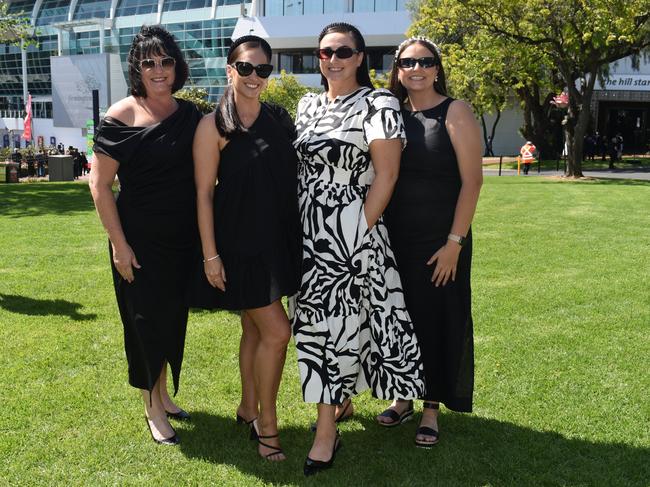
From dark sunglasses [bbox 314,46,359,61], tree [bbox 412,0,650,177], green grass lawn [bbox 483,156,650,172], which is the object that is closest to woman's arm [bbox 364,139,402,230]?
dark sunglasses [bbox 314,46,359,61]

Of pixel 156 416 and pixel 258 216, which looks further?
pixel 156 416

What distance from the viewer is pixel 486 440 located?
3.82 m

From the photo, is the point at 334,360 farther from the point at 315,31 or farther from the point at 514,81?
the point at 315,31

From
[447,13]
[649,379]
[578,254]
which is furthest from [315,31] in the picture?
[649,379]

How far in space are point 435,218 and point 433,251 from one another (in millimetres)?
179

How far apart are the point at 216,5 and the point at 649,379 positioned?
57.7m

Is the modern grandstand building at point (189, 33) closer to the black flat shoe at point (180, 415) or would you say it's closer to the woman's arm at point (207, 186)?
the black flat shoe at point (180, 415)

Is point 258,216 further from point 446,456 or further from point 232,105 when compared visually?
point 446,456

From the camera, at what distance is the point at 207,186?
10.9ft

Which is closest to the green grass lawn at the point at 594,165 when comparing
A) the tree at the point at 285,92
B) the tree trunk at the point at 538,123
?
the tree trunk at the point at 538,123

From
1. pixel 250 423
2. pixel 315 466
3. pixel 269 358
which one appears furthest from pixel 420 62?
pixel 250 423

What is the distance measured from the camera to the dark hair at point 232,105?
3266mm

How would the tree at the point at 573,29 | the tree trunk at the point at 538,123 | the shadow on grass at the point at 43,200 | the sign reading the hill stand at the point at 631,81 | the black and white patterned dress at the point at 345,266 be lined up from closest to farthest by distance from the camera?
the black and white patterned dress at the point at 345,266 < the shadow on grass at the point at 43,200 < the tree at the point at 573,29 < the tree trunk at the point at 538,123 < the sign reading the hill stand at the point at 631,81

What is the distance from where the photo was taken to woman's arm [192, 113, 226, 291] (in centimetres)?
329
